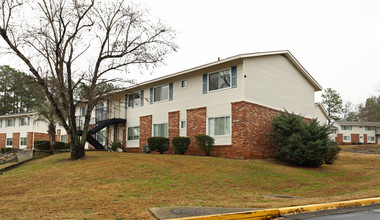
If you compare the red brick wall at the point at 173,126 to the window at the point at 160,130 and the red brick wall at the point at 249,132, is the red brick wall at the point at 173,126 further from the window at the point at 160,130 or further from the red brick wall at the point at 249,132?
the red brick wall at the point at 249,132

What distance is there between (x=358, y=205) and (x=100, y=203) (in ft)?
21.6

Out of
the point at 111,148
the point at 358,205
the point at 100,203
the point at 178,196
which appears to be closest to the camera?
the point at 358,205

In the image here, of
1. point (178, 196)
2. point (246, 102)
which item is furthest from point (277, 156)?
point (178, 196)

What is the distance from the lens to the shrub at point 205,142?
20047 millimetres

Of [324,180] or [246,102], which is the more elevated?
[246,102]

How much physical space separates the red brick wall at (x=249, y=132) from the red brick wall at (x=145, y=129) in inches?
332

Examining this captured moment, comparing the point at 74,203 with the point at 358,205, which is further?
the point at 74,203

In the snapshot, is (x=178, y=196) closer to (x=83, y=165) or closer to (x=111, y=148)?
(x=83, y=165)

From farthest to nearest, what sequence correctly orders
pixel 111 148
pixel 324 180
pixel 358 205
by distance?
pixel 111 148 < pixel 324 180 < pixel 358 205

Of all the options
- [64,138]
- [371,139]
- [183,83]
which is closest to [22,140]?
[64,138]

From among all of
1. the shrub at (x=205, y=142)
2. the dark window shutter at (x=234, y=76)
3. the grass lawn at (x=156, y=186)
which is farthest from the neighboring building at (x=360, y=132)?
the shrub at (x=205, y=142)

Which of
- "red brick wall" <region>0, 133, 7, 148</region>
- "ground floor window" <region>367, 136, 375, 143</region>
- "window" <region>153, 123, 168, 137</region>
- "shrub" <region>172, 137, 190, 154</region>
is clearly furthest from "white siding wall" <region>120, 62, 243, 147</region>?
"ground floor window" <region>367, 136, 375, 143</region>

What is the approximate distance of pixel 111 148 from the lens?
28.2 metres

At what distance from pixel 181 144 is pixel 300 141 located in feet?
23.5
